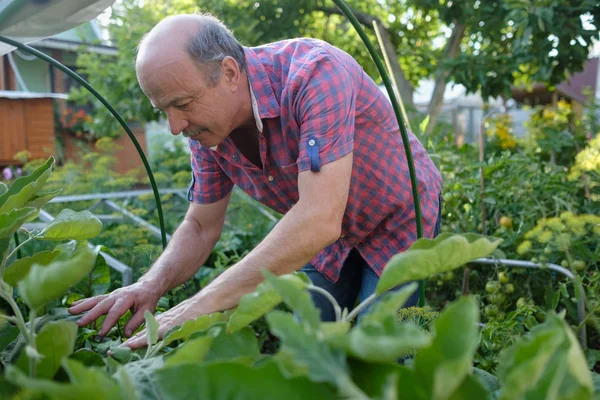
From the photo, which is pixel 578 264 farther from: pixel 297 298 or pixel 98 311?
pixel 297 298

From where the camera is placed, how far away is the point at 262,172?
1963mm

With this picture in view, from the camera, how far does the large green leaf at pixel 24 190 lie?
35.2 inches

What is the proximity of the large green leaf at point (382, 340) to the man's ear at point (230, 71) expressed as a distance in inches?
48.7

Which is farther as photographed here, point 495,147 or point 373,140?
point 495,147

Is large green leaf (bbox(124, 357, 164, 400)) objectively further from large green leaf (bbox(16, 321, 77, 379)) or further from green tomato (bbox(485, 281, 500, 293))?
green tomato (bbox(485, 281, 500, 293))

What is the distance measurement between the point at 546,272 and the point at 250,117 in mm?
1701

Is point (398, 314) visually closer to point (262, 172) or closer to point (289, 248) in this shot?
point (289, 248)

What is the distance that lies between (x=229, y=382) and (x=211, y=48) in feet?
4.08

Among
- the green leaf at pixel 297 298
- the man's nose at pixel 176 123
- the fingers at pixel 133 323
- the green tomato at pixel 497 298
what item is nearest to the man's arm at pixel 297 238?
the fingers at pixel 133 323

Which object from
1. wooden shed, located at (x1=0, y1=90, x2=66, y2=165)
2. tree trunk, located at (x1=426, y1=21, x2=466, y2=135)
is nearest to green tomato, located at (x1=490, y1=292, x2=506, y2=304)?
tree trunk, located at (x1=426, y1=21, x2=466, y2=135)

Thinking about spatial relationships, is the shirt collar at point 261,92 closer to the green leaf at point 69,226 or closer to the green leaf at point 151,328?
the green leaf at point 69,226

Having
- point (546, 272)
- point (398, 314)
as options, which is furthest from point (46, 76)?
point (398, 314)

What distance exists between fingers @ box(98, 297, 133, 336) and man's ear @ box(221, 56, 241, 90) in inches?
25.1

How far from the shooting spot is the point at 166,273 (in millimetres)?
1701
